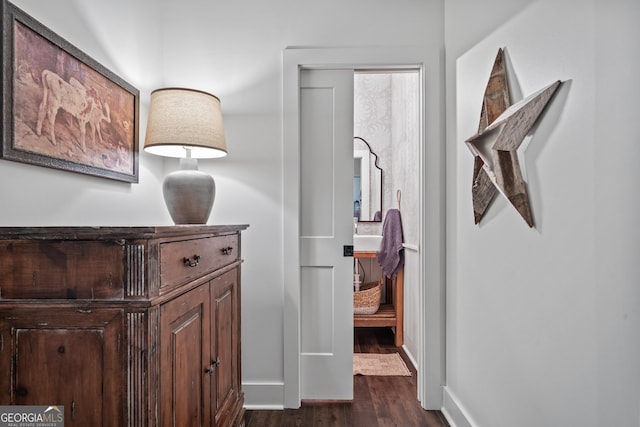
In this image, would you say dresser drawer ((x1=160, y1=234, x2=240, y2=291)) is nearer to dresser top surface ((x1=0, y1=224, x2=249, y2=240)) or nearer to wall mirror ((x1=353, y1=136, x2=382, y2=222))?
dresser top surface ((x1=0, y1=224, x2=249, y2=240))

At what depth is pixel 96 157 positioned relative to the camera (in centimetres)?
157

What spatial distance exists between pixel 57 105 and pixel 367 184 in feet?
10.0

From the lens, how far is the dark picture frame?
3.80 ft

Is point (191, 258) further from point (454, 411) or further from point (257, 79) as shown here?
point (454, 411)

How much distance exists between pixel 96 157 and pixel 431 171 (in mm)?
1723

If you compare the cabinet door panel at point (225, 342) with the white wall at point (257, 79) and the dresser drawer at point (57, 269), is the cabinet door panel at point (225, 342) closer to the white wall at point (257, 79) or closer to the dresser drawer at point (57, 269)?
the white wall at point (257, 79)

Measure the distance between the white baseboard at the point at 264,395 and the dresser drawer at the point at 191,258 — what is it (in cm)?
95

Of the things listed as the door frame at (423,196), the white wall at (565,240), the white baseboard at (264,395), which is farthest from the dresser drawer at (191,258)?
the white wall at (565,240)

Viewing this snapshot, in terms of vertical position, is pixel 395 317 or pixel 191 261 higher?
pixel 191 261

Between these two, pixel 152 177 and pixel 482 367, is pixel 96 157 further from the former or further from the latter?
pixel 482 367

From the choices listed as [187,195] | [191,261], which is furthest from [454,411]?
[187,195]

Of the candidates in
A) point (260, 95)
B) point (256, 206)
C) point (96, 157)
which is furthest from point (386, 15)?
point (96, 157)

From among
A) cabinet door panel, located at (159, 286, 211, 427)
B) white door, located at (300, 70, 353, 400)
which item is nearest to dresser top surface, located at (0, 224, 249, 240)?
cabinet door panel, located at (159, 286, 211, 427)

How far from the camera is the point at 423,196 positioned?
2229mm
